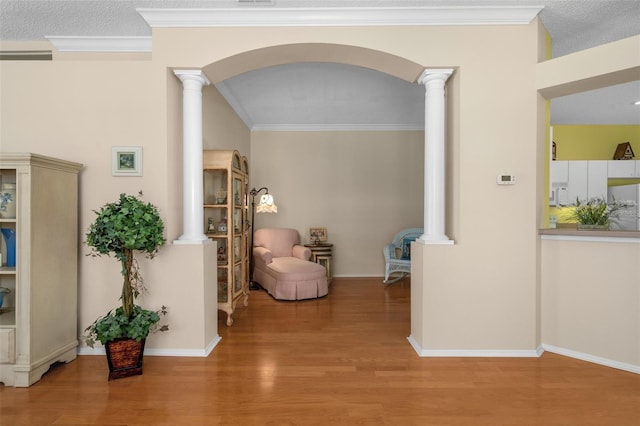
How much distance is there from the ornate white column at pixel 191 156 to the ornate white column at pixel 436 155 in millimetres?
2025

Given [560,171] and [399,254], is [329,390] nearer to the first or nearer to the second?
[399,254]

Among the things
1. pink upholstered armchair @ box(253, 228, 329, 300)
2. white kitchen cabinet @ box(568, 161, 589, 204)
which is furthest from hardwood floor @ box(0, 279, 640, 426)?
white kitchen cabinet @ box(568, 161, 589, 204)

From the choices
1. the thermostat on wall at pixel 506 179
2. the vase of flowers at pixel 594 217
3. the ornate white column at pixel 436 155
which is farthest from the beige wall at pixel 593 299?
the ornate white column at pixel 436 155

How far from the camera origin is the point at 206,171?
12.7ft

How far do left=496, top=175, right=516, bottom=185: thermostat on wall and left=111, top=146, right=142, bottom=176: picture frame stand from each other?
10.2 ft

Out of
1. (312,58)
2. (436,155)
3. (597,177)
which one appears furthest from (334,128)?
(597,177)

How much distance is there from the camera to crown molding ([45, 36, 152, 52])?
3.41 m

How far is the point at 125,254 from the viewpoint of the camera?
Result: 8.77 ft

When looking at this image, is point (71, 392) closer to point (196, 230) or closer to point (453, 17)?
point (196, 230)

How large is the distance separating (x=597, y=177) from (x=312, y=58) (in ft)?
18.1

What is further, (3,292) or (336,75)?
(336,75)

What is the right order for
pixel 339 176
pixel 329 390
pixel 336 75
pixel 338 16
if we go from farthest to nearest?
pixel 339 176, pixel 336 75, pixel 338 16, pixel 329 390

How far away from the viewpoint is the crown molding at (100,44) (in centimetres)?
341

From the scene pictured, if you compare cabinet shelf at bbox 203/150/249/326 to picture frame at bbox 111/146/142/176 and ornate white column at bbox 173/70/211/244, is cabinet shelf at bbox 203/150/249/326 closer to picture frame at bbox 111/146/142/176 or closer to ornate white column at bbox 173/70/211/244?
ornate white column at bbox 173/70/211/244
